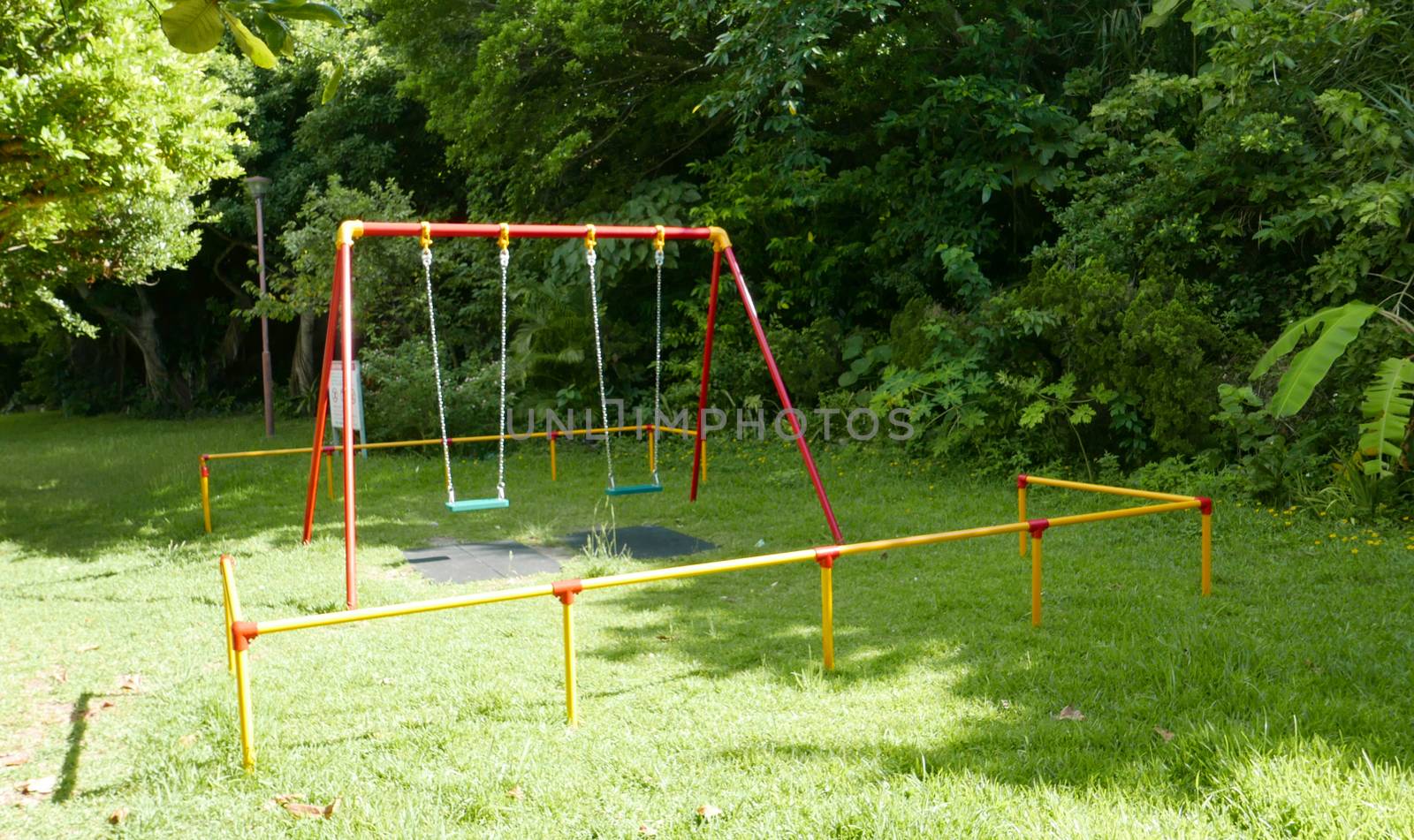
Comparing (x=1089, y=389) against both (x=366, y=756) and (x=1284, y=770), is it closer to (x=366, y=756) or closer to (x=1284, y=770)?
(x=1284, y=770)

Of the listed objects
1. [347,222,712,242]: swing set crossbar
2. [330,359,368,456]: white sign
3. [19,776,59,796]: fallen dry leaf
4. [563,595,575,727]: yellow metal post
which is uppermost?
[347,222,712,242]: swing set crossbar

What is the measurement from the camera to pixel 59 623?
6805 millimetres

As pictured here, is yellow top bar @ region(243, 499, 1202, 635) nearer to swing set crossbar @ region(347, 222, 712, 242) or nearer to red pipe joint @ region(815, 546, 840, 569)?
red pipe joint @ region(815, 546, 840, 569)

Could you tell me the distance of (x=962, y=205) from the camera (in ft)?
41.9

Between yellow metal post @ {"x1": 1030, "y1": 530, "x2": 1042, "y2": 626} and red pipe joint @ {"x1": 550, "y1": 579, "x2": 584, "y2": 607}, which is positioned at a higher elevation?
red pipe joint @ {"x1": 550, "y1": 579, "x2": 584, "y2": 607}

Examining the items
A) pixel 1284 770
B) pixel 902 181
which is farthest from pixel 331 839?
pixel 902 181

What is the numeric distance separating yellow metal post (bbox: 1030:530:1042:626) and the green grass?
0.29ft

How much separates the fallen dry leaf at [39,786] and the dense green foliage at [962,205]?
7.30 meters

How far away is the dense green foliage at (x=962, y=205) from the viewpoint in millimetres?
8906

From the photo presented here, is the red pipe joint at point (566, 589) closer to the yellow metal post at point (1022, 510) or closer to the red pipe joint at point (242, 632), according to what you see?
the red pipe joint at point (242, 632)

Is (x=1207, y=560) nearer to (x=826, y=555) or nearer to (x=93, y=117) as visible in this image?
(x=826, y=555)

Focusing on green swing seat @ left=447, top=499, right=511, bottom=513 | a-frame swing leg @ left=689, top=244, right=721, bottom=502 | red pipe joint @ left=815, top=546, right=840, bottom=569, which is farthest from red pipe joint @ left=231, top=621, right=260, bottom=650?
a-frame swing leg @ left=689, top=244, right=721, bottom=502

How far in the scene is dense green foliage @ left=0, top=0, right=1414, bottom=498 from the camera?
8.91 meters

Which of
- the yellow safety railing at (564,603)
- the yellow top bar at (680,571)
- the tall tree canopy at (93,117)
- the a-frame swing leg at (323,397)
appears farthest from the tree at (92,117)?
the yellow top bar at (680,571)
